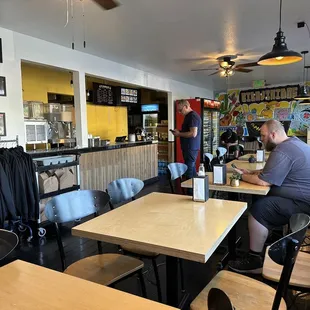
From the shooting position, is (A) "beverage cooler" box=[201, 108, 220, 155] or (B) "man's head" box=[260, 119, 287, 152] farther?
(A) "beverage cooler" box=[201, 108, 220, 155]

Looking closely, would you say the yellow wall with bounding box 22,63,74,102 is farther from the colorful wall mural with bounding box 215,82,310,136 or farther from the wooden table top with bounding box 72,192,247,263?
the colorful wall mural with bounding box 215,82,310,136

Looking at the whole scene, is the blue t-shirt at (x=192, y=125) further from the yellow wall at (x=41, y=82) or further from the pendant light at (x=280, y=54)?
the yellow wall at (x=41, y=82)

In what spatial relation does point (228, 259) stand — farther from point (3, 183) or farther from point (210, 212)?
point (3, 183)

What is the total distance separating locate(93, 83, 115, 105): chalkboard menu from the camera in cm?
745

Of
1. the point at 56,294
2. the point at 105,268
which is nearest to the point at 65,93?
the point at 105,268

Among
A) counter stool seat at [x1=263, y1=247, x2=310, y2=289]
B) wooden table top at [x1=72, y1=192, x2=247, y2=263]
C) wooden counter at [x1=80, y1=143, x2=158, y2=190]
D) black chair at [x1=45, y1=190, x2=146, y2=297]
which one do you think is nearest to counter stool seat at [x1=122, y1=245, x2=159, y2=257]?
black chair at [x1=45, y1=190, x2=146, y2=297]

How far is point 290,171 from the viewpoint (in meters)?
2.53

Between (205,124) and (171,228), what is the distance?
24.6 feet

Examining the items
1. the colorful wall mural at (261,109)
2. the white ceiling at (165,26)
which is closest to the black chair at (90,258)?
the white ceiling at (165,26)

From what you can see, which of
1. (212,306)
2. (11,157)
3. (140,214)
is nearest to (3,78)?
(11,157)

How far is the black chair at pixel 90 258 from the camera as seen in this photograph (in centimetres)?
176

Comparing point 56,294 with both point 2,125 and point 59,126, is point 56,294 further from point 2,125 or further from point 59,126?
point 59,126

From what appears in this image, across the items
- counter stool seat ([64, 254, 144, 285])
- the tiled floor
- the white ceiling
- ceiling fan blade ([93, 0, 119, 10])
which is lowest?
the tiled floor

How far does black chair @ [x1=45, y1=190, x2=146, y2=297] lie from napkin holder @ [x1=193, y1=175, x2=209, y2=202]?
1.99ft
